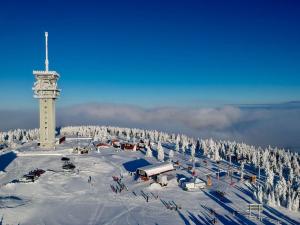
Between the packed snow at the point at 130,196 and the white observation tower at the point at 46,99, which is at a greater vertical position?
the white observation tower at the point at 46,99

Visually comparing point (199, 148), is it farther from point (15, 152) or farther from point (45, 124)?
point (15, 152)

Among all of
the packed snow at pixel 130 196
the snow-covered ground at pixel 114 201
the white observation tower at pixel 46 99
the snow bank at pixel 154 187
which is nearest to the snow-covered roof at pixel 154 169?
the packed snow at pixel 130 196

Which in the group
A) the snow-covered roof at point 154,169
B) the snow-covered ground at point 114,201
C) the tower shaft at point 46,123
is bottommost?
the snow-covered ground at point 114,201

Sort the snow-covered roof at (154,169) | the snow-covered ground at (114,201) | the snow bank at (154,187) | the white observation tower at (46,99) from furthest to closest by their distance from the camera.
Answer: the white observation tower at (46,99)
the snow-covered roof at (154,169)
the snow bank at (154,187)
the snow-covered ground at (114,201)

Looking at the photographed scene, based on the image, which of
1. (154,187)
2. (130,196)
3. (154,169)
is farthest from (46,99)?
(130,196)

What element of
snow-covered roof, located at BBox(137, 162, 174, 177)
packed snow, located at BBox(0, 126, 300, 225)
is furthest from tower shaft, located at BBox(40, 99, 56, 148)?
snow-covered roof, located at BBox(137, 162, 174, 177)

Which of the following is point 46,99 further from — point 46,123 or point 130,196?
point 130,196

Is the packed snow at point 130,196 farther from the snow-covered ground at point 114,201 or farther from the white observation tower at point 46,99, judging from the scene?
the white observation tower at point 46,99
